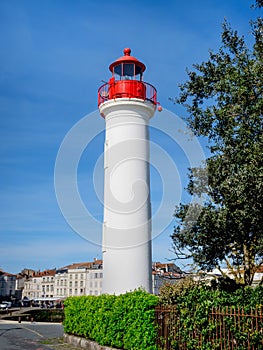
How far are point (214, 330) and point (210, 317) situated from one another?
319 millimetres

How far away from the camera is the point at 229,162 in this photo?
37.1 feet

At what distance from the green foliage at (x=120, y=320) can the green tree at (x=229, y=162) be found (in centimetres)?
249

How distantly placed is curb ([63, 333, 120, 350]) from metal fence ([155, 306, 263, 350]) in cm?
329

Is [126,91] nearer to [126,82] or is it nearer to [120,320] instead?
[126,82]

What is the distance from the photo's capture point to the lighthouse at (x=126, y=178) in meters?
18.0

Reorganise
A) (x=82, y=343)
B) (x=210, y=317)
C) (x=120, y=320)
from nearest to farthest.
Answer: (x=210, y=317)
(x=120, y=320)
(x=82, y=343)

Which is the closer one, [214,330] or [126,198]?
[214,330]

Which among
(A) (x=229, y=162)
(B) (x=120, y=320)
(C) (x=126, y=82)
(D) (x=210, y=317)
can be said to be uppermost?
(C) (x=126, y=82)

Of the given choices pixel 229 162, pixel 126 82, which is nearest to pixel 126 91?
pixel 126 82

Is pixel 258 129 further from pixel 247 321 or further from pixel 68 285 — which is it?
pixel 68 285

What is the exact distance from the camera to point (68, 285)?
4498 inches

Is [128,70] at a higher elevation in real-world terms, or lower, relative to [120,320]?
higher

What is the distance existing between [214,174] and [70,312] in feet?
33.9

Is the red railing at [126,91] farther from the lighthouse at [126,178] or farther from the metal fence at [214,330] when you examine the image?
the metal fence at [214,330]
